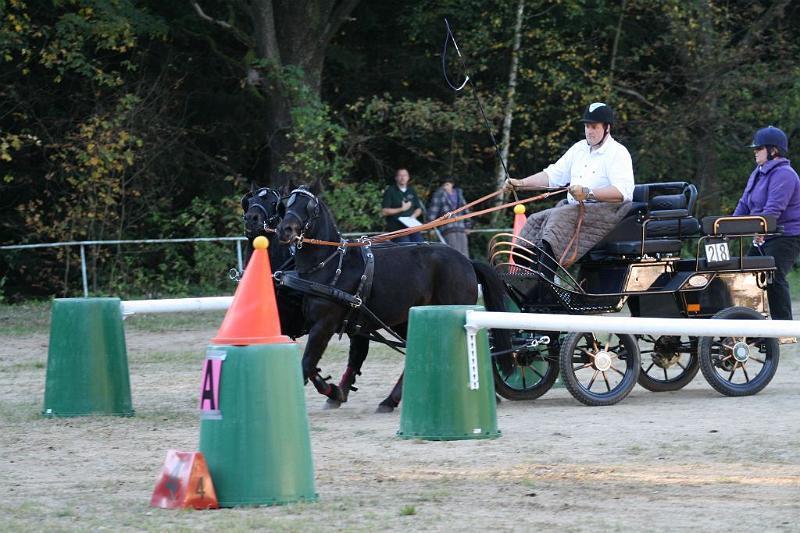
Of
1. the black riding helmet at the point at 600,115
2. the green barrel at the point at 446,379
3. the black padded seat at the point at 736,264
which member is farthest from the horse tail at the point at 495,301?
the green barrel at the point at 446,379

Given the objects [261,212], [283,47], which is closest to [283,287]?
[261,212]

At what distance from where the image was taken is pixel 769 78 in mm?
25391

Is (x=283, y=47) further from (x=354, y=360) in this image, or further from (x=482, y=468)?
(x=482, y=468)

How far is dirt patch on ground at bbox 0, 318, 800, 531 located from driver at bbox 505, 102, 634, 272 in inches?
47.1

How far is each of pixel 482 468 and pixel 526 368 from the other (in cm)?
361

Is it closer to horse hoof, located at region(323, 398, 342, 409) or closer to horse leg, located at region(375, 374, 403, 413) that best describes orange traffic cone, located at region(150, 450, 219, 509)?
horse leg, located at region(375, 374, 403, 413)

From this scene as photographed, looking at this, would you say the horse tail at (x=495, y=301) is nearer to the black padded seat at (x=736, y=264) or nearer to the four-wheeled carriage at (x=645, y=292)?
the four-wheeled carriage at (x=645, y=292)

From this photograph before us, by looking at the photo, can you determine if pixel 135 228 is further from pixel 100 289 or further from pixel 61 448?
pixel 61 448

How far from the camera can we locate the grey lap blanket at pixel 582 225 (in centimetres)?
1063

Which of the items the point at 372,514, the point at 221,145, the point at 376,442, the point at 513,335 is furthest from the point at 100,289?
the point at 372,514

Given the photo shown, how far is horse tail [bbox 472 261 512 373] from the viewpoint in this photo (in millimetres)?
10453

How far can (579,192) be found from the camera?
34.4 feet

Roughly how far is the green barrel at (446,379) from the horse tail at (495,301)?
79.4 inches

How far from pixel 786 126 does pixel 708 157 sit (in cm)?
148
